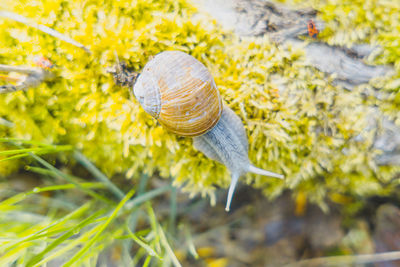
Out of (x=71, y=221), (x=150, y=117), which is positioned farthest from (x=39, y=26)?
(x=71, y=221)

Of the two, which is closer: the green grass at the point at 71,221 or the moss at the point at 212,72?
the green grass at the point at 71,221

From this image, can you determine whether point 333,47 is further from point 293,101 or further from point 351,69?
point 293,101

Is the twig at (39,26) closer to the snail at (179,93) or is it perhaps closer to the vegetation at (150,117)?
the vegetation at (150,117)

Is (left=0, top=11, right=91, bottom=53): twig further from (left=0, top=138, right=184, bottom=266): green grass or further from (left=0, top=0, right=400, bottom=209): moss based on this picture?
(left=0, top=138, right=184, bottom=266): green grass

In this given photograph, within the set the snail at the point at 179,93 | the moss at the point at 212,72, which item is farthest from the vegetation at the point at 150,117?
the snail at the point at 179,93

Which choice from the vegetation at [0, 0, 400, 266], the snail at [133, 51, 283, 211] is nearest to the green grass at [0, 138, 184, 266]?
the vegetation at [0, 0, 400, 266]

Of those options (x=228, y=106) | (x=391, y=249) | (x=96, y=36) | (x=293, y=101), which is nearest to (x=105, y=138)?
(x=96, y=36)

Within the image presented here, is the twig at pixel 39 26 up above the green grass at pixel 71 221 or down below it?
above
